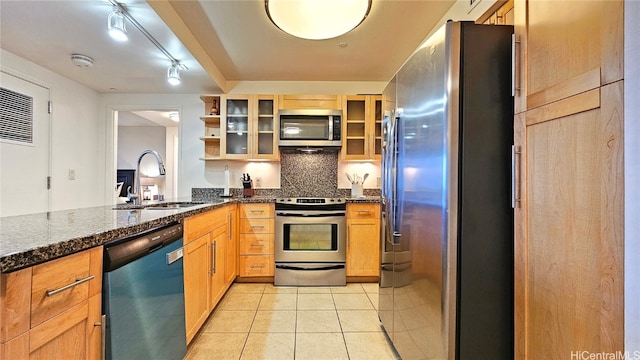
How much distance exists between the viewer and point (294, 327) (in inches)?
84.6

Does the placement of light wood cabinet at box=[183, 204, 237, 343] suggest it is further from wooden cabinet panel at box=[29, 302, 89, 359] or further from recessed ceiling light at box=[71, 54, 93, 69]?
recessed ceiling light at box=[71, 54, 93, 69]

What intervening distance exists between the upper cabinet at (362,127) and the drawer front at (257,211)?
3.60 feet

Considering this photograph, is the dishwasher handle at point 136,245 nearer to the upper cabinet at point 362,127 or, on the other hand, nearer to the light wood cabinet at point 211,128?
the light wood cabinet at point 211,128

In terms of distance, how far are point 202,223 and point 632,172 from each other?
2100 mm

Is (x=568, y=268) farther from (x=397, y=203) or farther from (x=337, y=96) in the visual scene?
(x=337, y=96)

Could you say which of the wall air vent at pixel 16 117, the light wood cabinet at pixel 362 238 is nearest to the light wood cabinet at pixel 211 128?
the wall air vent at pixel 16 117

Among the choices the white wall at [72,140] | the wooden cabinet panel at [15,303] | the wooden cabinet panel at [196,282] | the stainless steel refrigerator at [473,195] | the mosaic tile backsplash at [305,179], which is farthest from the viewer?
the mosaic tile backsplash at [305,179]

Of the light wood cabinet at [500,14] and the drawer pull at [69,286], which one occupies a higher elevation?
the light wood cabinet at [500,14]

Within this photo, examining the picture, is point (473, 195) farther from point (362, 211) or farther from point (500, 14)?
point (362, 211)

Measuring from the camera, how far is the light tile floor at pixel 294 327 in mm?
1832

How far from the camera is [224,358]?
176 centimetres

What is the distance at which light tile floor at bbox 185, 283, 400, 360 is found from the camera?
1832mm

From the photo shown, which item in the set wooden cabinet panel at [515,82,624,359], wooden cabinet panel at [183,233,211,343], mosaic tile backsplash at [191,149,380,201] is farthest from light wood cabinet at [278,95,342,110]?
wooden cabinet panel at [515,82,624,359]

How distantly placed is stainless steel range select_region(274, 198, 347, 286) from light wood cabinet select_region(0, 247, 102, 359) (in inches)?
81.9
